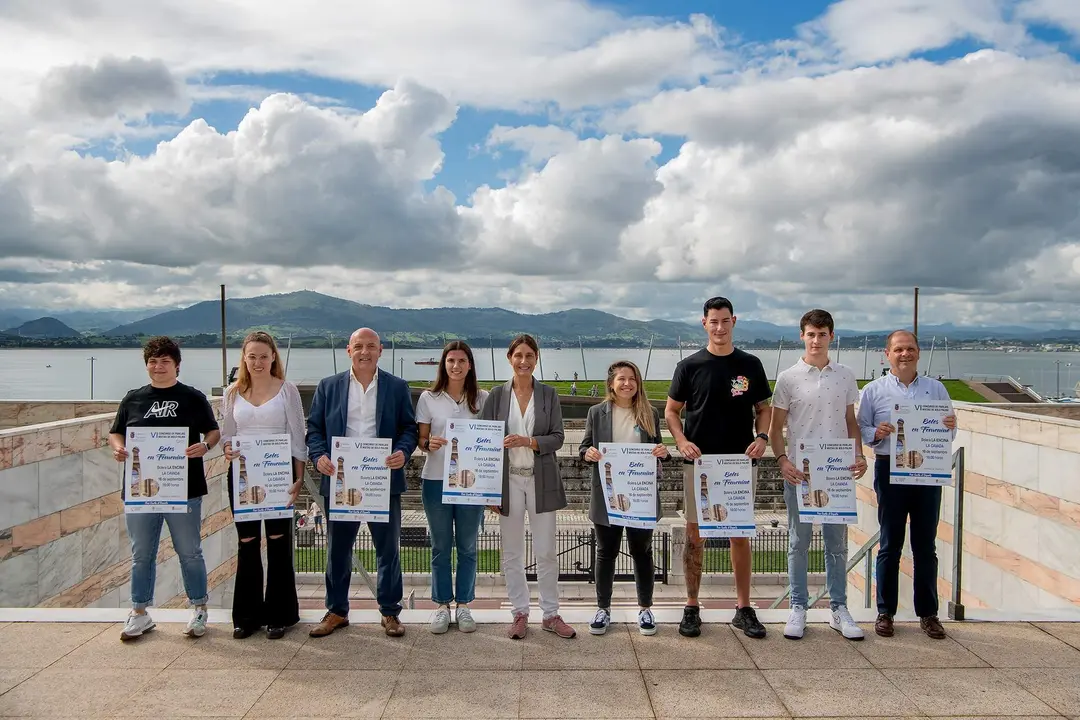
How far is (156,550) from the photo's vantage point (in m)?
4.75

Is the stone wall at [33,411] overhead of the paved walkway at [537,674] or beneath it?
overhead

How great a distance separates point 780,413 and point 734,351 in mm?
564

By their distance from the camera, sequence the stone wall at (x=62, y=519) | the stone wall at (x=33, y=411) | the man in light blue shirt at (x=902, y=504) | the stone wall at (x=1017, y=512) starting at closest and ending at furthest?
the man in light blue shirt at (x=902, y=504) < the stone wall at (x=62, y=519) < the stone wall at (x=1017, y=512) < the stone wall at (x=33, y=411)

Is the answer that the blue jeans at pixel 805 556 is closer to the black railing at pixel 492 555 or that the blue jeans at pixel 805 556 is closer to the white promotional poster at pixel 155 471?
the white promotional poster at pixel 155 471

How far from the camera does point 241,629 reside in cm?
473

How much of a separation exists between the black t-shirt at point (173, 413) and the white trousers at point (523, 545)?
6.87 ft

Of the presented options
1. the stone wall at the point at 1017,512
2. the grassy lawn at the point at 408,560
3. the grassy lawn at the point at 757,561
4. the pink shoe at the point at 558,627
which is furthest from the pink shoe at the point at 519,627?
the grassy lawn at the point at 757,561

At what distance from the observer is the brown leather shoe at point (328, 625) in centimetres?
472

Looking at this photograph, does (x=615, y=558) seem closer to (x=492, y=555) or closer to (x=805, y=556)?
(x=805, y=556)

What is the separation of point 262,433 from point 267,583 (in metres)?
1.04

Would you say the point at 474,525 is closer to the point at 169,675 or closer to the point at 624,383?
the point at 624,383

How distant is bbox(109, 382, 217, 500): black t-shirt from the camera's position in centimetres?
471

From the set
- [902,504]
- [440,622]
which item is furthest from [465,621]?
[902,504]

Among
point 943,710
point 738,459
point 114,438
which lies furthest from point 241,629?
point 943,710
